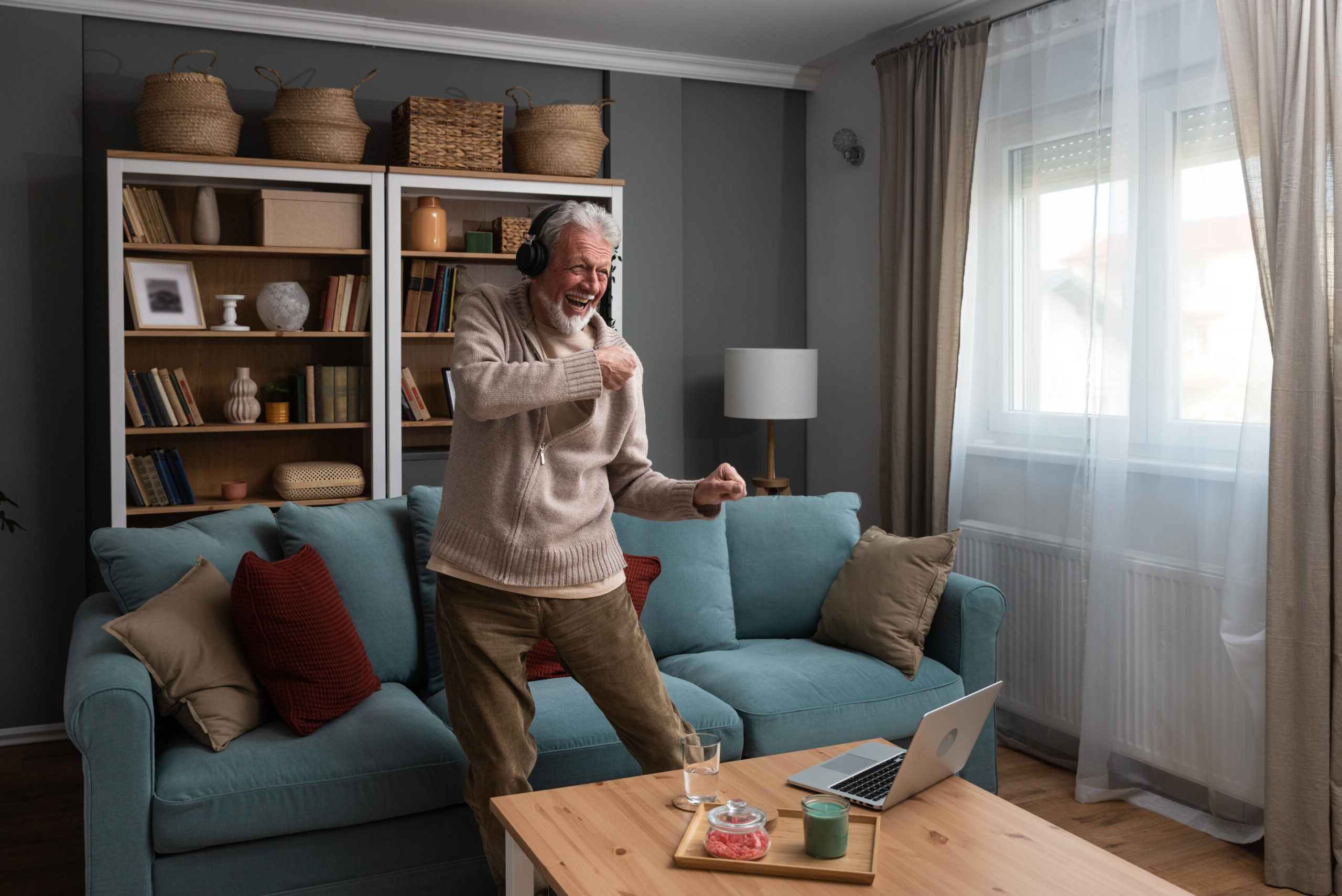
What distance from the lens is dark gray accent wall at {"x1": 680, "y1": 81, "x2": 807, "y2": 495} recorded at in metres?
4.71

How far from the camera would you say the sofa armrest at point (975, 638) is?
286 centimetres

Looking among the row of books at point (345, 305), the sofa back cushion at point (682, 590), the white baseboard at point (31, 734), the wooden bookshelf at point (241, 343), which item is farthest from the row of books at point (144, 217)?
the sofa back cushion at point (682, 590)

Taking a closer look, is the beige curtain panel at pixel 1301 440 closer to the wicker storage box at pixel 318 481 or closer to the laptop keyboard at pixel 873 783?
the laptop keyboard at pixel 873 783

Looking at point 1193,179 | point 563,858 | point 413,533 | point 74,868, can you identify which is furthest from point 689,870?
point 1193,179

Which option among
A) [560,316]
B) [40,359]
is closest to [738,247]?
[40,359]

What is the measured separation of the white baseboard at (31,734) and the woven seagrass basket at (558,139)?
262 centimetres

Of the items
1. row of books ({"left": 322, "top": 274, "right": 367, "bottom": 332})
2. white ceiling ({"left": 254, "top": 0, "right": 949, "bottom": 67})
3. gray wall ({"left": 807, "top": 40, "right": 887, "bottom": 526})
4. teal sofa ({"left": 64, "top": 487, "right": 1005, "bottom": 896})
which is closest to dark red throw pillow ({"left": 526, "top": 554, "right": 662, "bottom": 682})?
teal sofa ({"left": 64, "top": 487, "right": 1005, "bottom": 896})

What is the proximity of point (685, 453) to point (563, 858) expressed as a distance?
322 cm

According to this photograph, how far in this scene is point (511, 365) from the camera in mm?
1865

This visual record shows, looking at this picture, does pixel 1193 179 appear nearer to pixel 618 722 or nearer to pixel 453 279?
pixel 618 722

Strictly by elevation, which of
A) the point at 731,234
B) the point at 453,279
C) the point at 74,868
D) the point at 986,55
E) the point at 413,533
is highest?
the point at 986,55

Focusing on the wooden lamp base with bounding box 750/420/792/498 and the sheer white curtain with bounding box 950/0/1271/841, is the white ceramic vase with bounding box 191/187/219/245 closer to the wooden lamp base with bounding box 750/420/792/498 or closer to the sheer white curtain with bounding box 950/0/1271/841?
the wooden lamp base with bounding box 750/420/792/498

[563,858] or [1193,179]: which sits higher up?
[1193,179]

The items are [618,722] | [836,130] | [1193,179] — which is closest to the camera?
[618,722]
